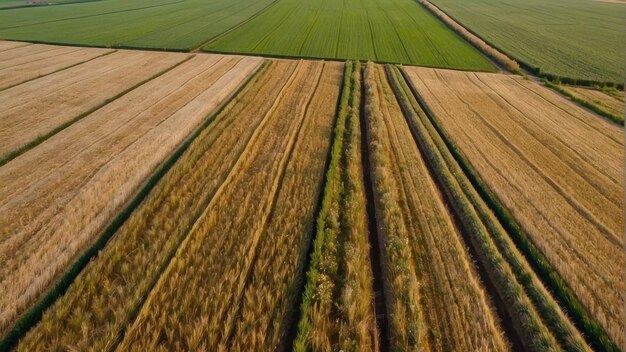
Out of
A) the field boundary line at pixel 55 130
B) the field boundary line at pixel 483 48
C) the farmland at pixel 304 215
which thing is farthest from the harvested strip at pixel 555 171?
the field boundary line at pixel 55 130

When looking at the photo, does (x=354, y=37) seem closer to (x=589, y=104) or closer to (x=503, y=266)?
(x=589, y=104)

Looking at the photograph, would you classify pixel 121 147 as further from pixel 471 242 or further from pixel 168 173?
pixel 471 242

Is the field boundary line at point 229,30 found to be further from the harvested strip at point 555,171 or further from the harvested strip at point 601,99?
the harvested strip at point 601,99

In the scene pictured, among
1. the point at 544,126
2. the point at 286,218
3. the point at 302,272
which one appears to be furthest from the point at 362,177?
the point at 544,126

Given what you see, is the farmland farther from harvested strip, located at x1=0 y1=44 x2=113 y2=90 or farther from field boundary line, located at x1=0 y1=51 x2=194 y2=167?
harvested strip, located at x1=0 y1=44 x2=113 y2=90

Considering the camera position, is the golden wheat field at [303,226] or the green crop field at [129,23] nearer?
the golden wheat field at [303,226]

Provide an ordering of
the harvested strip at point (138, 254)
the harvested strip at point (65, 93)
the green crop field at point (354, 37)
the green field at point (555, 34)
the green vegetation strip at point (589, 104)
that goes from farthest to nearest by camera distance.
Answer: the green crop field at point (354, 37) < the green field at point (555, 34) < the green vegetation strip at point (589, 104) < the harvested strip at point (65, 93) < the harvested strip at point (138, 254)
